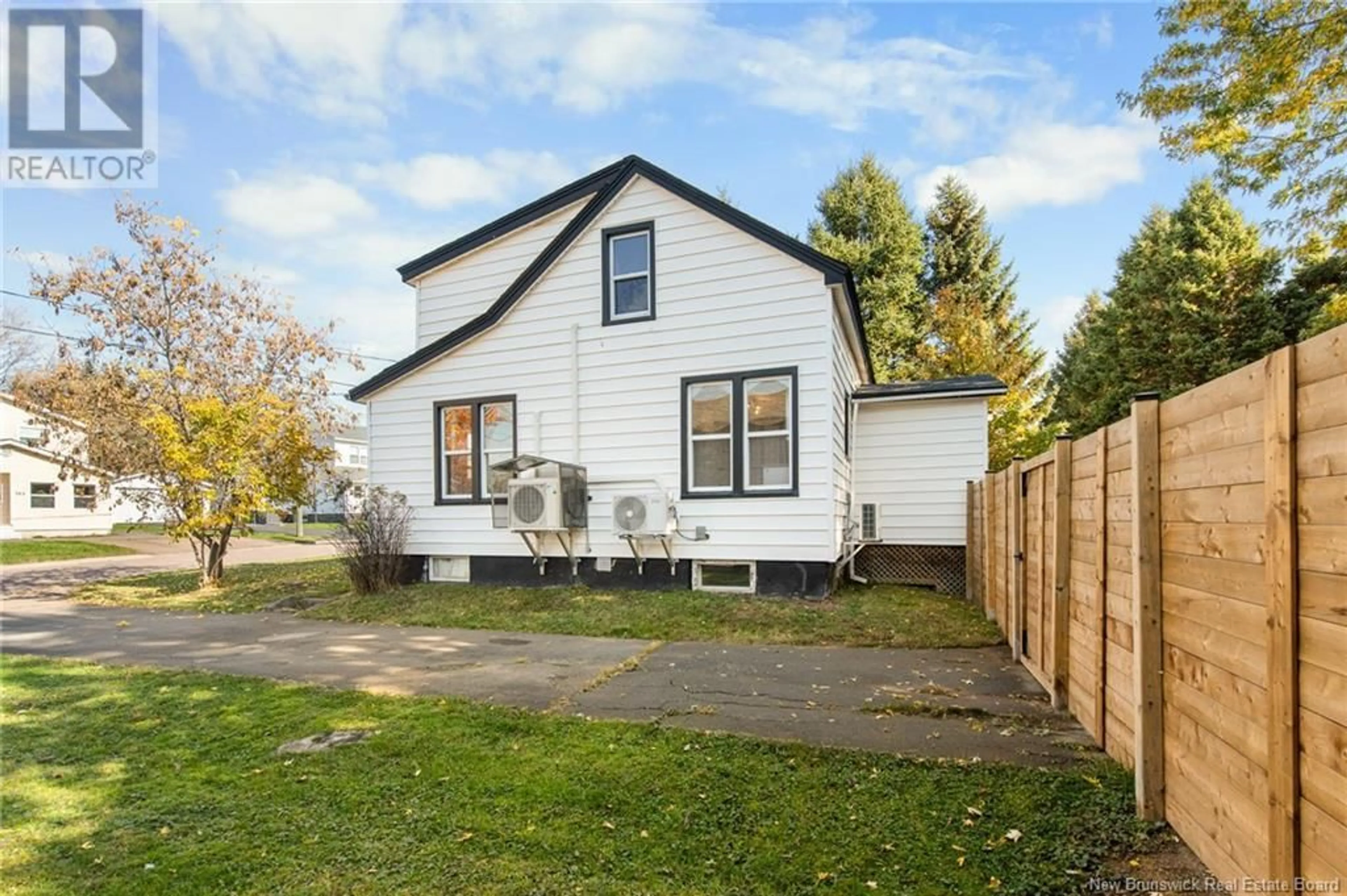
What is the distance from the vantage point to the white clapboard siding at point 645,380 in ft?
29.5

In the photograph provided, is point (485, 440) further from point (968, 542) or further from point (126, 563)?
point (126, 563)

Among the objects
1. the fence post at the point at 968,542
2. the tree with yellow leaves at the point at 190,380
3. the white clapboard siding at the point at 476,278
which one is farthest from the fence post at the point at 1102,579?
the tree with yellow leaves at the point at 190,380

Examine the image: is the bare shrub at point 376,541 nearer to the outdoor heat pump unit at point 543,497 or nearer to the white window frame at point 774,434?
the outdoor heat pump unit at point 543,497

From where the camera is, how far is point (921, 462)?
37.9 ft

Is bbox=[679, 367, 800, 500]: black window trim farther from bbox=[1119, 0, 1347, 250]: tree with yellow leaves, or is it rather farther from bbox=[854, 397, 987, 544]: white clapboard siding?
bbox=[1119, 0, 1347, 250]: tree with yellow leaves

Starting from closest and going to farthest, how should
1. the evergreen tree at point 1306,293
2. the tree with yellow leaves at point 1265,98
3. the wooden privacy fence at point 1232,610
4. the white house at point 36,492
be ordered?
the wooden privacy fence at point 1232,610
the tree with yellow leaves at point 1265,98
the evergreen tree at point 1306,293
the white house at point 36,492

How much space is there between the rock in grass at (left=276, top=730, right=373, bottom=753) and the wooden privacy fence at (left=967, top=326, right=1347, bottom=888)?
4.39 metres

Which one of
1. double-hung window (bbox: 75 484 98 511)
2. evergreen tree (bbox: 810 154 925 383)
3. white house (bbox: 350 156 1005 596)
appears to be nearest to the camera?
white house (bbox: 350 156 1005 596)

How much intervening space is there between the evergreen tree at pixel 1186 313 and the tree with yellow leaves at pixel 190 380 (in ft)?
66.6

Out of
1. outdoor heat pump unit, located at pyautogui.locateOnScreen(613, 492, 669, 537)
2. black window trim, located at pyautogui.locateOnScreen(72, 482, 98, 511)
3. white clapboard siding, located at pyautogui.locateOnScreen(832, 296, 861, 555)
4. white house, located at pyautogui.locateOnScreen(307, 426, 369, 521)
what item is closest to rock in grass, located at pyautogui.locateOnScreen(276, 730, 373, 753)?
outdoor heat pump unit, located at pyautogui.locateOnScreen(613, 492, 669, 537)

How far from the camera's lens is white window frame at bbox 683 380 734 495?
9.40 meters

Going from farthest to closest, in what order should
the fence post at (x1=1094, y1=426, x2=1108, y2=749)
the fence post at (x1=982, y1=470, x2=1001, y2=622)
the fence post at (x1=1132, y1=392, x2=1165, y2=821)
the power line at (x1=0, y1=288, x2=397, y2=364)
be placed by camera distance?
the power line at (x1=0, y1=288, x2=397, y2=364) < the fence post at (x1=982, y1=470, x2=1001, y2=622) < the fence post at (x1=1094, y1=426, x2=1108, y2=749) < the fence post at (x1=1132, y1=392, x2=1165, y2=821)

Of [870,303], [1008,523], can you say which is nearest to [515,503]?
[1008,523]

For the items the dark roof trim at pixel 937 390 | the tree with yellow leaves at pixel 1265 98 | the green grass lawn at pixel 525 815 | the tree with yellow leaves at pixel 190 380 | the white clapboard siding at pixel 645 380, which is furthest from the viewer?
the tree with yellow leaves at pixel 190 380
